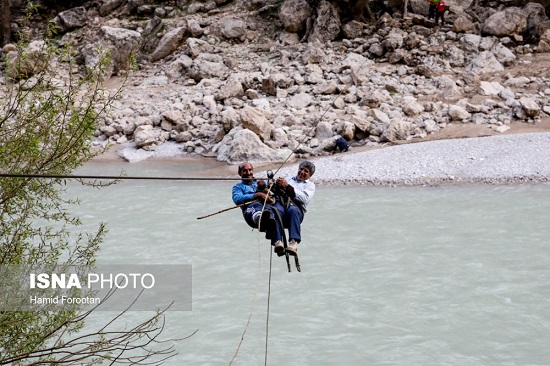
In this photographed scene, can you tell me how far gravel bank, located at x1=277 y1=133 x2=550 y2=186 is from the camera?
1681 cm

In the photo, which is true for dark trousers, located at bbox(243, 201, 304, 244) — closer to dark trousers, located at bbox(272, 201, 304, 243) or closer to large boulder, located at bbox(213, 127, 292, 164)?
dark trousers, located at bbox(272, 201, 304, 243)

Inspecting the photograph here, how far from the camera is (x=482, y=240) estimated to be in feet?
42.7

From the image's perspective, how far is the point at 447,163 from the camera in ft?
57.6

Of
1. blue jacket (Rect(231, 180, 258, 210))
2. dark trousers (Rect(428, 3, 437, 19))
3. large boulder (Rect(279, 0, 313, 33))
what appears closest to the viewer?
blue jacket (Rect(231, 180, 258, 210))

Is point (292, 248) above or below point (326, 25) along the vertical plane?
below

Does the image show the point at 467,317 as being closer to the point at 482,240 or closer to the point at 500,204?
the point at 482,240

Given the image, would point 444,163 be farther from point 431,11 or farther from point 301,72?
point 431,11

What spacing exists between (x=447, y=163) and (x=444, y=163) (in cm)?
9

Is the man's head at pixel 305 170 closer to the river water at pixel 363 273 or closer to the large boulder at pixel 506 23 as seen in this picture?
the river water at pixel 363 273

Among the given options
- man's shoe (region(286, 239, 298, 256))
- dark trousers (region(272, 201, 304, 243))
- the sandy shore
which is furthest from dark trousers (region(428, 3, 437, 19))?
man's shoe (region(286, 239, 298, 256))

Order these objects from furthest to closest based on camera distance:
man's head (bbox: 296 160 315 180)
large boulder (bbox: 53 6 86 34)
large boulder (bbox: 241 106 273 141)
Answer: large boulder (bbox: 53 6 86 34) < large boulder (bbox: 241 106 273 141) < man's head (bbox: 296 160 315 180)

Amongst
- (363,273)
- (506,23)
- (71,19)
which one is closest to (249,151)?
(363,273)

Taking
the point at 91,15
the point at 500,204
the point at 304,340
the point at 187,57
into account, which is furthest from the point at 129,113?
the point at 304,340

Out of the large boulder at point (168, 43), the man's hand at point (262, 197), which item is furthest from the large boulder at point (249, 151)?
the man's hand at point (262, 197)
